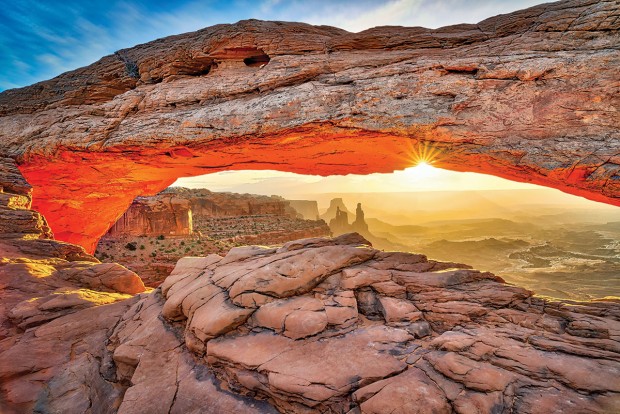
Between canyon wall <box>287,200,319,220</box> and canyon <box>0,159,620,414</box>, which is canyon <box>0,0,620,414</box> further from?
canyon wall <box>287,200,319,220</box>

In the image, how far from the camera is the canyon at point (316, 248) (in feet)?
16.4

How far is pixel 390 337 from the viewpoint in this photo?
559cm

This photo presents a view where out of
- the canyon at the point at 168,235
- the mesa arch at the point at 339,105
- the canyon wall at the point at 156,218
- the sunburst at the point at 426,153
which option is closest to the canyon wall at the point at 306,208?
the canyon at the point at 168,235

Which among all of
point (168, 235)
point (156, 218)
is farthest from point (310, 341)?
A: point (156, 218)

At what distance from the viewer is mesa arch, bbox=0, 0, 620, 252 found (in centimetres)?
742

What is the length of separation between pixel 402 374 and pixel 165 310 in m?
6.49

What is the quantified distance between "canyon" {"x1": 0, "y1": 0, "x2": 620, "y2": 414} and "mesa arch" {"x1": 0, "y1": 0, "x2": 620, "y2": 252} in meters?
0.07

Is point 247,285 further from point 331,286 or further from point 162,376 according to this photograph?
point 162,376

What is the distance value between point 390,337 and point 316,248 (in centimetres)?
332

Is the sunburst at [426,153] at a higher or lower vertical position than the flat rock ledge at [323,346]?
higher

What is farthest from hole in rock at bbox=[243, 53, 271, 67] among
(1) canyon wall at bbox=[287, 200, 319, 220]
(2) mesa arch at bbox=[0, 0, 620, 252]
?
(1) canyon wall at bbox=[287, 200, 319, 220]

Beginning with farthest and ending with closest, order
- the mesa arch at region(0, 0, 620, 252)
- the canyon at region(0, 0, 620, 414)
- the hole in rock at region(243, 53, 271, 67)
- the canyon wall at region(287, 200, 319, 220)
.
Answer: the canyon wall at region(287, 200, 319, 220)
the hole in rock at region(243, 53, 271, 67)
the mesa arch at region(0, 0, 620, 252)
the canyon at region(0, 0, 620, 414)

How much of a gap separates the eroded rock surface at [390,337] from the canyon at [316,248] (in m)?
0.04

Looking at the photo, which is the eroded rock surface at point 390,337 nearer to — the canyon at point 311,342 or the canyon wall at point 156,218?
the canyon at point 311,342
